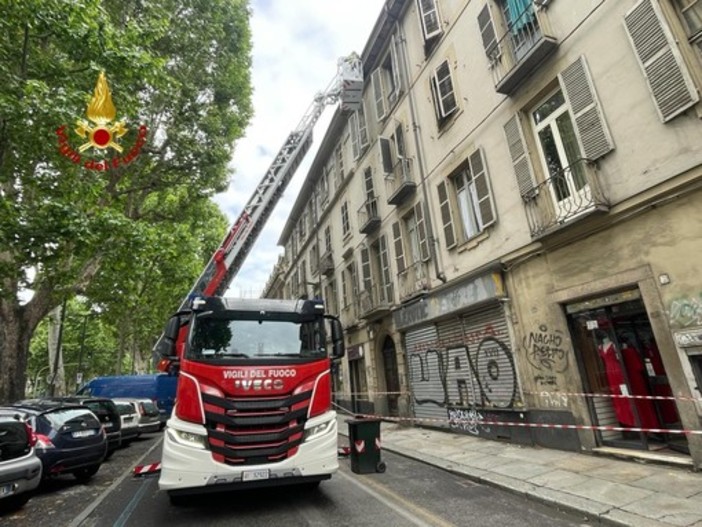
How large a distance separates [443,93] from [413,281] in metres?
5.96

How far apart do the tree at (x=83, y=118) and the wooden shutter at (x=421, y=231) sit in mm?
7872

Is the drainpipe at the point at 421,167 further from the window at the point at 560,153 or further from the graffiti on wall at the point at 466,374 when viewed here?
the window at the point at 560,153

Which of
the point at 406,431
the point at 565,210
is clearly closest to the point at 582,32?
the point at 565,210

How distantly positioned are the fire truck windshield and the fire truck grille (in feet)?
2.02

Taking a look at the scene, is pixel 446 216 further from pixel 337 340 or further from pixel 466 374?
pixel 337 340

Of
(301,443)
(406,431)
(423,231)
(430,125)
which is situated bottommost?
(406,431)

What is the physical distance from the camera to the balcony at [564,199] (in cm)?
711

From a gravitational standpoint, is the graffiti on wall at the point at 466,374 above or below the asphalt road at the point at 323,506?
above

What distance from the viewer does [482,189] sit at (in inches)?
402

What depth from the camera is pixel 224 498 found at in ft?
18.9

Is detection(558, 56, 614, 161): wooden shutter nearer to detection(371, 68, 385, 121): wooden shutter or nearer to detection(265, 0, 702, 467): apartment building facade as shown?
detection(265, 0, 702, 467): apartment building facade

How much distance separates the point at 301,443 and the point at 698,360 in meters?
5.80

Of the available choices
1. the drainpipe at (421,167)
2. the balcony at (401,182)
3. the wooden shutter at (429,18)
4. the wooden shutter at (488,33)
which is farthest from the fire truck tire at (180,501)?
the wooden shutter at (429,18)

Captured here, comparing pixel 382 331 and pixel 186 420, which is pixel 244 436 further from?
pixel 382 331
